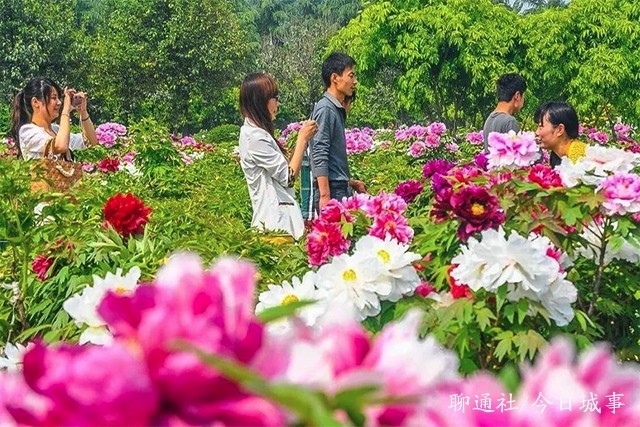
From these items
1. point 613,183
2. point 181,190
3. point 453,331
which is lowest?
point 181,190

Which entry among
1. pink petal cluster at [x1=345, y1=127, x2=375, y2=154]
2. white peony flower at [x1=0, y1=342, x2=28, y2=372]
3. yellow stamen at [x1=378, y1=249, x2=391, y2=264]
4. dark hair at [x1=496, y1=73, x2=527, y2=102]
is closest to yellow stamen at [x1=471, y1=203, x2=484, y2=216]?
yellow stamen at [x1=378, y1=249, x2=391, y2=264]

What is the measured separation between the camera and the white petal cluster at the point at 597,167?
2.16 metres

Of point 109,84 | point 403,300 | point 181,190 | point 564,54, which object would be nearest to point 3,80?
point 109,84

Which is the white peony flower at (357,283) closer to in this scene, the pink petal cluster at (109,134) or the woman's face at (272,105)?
the woman's face at (272,105)

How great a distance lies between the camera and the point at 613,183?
2.08 metres

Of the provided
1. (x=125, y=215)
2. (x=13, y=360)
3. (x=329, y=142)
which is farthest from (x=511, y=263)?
(x=329, y=142)

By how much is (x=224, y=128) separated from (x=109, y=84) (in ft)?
15.4

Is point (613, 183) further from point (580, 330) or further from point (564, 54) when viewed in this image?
point (564, 54)

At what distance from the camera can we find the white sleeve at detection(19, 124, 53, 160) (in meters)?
4.27

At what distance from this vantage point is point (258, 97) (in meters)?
3.93

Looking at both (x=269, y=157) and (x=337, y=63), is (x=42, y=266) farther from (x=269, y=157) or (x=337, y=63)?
(x=337, y=63)

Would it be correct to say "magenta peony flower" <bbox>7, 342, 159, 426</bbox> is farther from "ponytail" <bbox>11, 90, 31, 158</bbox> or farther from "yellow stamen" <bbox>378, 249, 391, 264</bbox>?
"ponytail" <bbox>11, 90, 31, 158</bbox>

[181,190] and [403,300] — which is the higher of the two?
[403,300]

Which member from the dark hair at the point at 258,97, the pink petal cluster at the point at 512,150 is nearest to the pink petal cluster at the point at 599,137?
the dark hair at the point at 258,97
